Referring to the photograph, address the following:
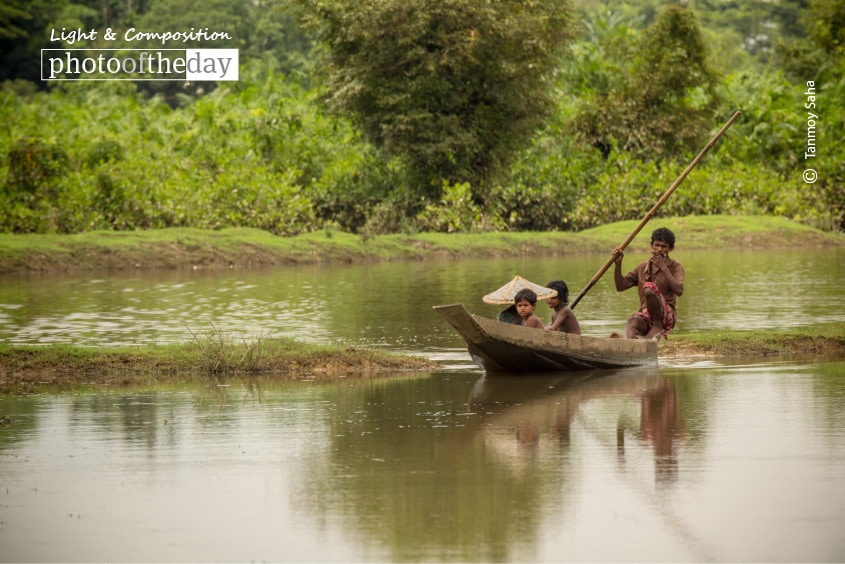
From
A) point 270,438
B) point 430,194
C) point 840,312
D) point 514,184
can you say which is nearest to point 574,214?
point 514,184

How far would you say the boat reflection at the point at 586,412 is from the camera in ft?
34.4

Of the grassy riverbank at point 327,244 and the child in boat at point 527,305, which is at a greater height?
the grassy riverbank at point 327,244

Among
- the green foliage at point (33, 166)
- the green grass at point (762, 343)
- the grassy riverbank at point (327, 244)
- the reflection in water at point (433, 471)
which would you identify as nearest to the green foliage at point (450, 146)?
the green foliage at point (33, 166)

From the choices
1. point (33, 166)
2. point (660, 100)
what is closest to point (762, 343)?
point (33, 166)

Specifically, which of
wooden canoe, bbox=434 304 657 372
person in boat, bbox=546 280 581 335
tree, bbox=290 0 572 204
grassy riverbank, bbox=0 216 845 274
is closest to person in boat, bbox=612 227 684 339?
wooden canoe, bbox=434 304 657 372

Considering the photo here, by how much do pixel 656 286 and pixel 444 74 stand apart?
21708 mm

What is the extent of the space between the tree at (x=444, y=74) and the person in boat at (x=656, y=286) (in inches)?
779

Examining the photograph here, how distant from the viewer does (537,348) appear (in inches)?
540

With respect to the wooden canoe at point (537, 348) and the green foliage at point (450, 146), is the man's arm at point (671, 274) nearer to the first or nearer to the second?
the wooden canoe at point (537, 348)

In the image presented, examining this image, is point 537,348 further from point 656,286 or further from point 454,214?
point 454,214

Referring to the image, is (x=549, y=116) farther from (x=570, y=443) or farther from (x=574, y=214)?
(x=570, y=443)

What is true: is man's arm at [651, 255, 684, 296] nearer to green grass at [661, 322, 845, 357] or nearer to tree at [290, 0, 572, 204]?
green grass at [661, 322, 845, 357]

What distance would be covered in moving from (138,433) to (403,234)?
24.5 metres

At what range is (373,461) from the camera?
9.98 meters
